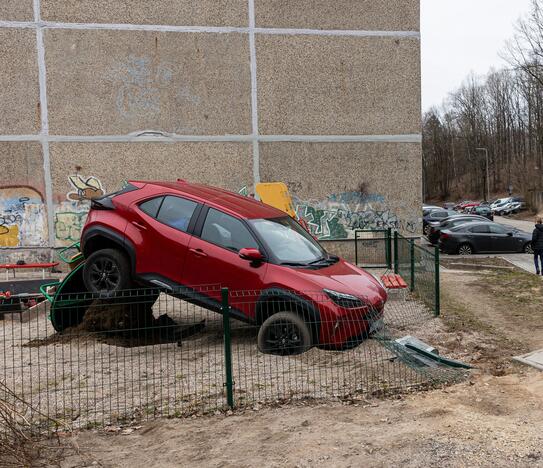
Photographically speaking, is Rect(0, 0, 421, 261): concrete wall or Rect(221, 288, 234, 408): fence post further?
Rect(0, 0, 421, 261): concrete wall

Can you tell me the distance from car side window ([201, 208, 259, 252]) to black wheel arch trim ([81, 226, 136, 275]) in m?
1.05

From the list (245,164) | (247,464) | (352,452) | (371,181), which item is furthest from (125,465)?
→ (371,181)

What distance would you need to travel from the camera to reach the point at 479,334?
26.2 ft

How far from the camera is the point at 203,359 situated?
6.70 metres

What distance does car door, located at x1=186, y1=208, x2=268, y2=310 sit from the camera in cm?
690

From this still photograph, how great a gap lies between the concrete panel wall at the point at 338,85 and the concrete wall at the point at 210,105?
0.04 metres

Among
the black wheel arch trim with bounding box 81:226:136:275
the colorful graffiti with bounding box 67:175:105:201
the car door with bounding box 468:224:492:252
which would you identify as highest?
the colorful graffiti with bounding box 67:175:105:201

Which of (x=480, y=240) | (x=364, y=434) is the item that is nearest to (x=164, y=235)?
(x=364, y=434)

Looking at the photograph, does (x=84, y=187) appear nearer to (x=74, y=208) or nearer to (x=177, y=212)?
(x=74, y=208)

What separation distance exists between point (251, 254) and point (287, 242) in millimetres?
854

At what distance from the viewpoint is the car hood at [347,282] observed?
21.7 feet

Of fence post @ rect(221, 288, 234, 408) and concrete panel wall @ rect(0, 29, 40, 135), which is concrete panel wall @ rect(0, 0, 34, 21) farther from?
fence post @ rect(221, 288, 234, 408)

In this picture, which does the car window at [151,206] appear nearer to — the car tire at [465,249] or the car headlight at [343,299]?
the car headlight at [343,299]

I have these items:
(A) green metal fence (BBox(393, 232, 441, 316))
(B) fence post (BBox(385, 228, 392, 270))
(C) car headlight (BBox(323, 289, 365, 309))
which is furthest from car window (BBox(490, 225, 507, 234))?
(C) car headlight (BBox(323, 289, 365, 309))
